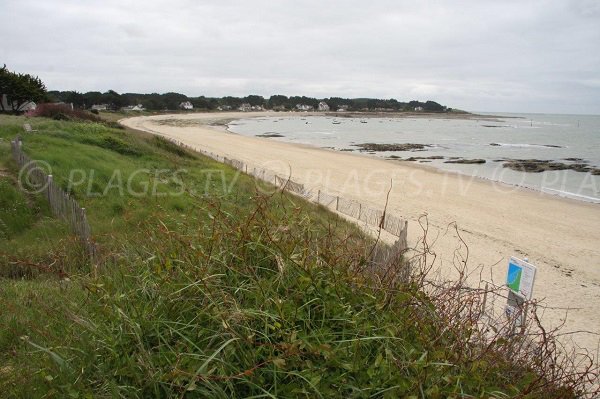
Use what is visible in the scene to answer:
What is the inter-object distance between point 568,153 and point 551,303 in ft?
150

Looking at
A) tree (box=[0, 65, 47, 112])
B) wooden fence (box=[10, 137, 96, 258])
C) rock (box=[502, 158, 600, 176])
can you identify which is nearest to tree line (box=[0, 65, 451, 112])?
tree (box=[0, 65, 47, 112])

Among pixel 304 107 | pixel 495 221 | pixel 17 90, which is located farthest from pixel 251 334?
pixel 304 107

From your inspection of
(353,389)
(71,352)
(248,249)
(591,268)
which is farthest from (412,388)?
(591,268)

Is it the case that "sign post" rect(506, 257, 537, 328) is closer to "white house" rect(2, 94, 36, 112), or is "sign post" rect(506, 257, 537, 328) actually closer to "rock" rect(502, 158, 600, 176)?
"rock" rect(502, 158, 600, 176)

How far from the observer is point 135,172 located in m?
13.4

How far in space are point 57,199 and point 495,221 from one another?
15.9m

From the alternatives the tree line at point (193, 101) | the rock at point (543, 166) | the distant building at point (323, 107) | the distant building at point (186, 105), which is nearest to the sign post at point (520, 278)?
the rock at point (543, 166)

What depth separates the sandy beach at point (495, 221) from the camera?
10.9 meters

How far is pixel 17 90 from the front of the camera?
4162cm

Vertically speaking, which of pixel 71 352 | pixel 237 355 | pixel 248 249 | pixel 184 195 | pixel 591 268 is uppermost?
pixel 248 249

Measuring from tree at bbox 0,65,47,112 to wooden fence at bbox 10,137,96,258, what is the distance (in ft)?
116

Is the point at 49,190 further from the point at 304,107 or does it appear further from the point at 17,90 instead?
the point at 304,107

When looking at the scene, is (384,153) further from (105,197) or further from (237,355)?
(237,355)

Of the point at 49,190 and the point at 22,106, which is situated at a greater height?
the point at 22,106
